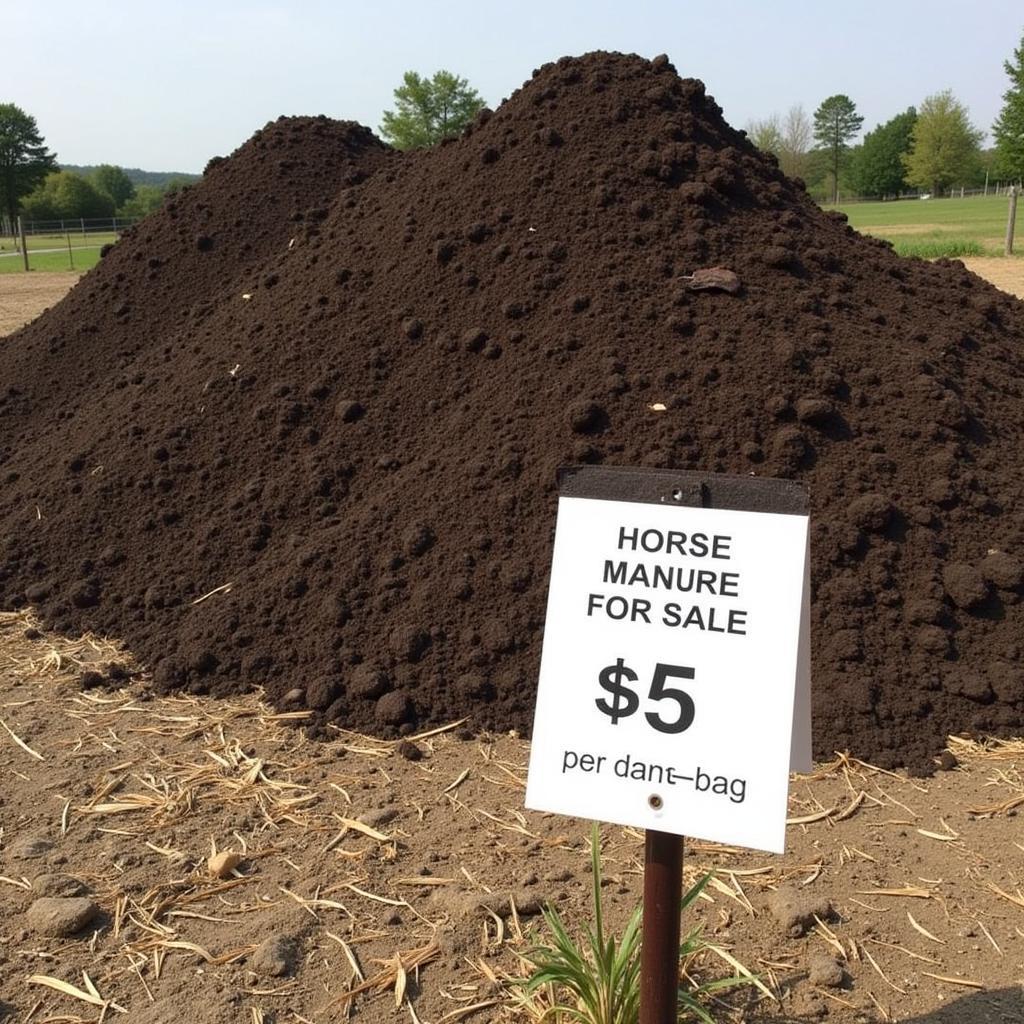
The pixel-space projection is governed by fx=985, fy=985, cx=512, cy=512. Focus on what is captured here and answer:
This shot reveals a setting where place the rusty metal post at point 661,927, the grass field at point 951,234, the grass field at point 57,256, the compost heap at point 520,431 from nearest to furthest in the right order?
the rusty metal post at point 661,927 < the compost heap at point 520,431 < the grass field at point 951,234 < the grass field at point 57,256

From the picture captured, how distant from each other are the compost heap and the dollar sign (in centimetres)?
179

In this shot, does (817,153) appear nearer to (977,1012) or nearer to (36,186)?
(36,186)

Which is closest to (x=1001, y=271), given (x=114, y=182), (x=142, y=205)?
(x=142, y=205)

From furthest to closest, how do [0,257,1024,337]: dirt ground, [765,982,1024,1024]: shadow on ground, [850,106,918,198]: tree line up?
1. [850,106,918,198]: tree
2. [0,257,1024,337]: dirt ground
3. [765,982,1024,1024]: shadow on ground

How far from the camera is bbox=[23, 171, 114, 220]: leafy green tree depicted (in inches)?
2672

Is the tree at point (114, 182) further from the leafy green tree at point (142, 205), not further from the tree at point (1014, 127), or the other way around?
the tree at point (1014, 127)

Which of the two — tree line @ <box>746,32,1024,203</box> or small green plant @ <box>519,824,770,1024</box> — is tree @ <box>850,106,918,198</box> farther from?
small green plant @ <box>519,824,770,1024</box>

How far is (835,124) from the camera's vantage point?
101 metres

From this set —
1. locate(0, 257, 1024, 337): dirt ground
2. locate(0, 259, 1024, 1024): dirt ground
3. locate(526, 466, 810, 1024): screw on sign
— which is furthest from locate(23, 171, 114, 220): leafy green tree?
locate(526, 466, 810, 1024): screw on sign

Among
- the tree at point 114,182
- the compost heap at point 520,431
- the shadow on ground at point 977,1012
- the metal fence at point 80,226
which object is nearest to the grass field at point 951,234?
the compost heap at point 520,431

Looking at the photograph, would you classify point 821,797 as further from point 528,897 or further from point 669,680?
point 669,680

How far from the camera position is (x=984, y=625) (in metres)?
3.51

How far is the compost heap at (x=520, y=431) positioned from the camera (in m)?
3.58

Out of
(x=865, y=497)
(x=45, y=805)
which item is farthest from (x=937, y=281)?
(x=45, y=805)
